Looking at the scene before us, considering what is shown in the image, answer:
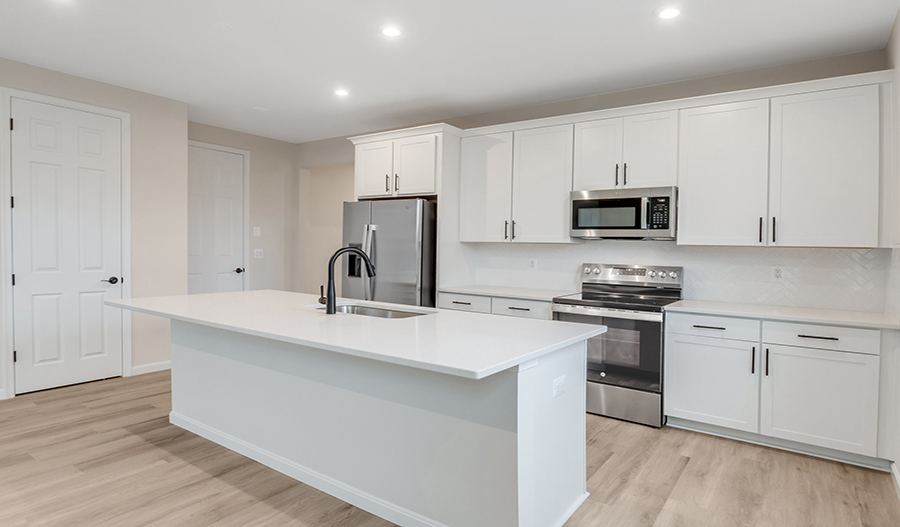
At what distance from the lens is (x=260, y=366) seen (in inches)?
102

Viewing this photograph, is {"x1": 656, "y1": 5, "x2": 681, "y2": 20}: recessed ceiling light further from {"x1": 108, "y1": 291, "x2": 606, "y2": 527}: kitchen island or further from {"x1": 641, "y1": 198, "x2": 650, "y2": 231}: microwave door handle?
{"x1": 108, "y1": 291, "x2": 606, "y2": 527}: kitchen island

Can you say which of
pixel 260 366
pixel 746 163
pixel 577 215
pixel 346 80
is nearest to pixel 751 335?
pixel 746 163

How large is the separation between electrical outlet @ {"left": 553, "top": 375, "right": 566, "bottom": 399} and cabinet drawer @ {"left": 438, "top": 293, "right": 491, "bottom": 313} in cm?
201

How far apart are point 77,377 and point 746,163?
17.3ft

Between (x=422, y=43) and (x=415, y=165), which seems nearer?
(x=422, y=43)

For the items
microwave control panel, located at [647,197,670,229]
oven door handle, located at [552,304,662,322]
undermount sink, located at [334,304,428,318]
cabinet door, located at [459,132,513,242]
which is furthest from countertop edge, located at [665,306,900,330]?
undermount sink, located at [334,304,428,318]

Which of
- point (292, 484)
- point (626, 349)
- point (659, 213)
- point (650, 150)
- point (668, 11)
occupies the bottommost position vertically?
point (292, 484)

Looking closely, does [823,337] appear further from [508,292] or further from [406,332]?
[406,332]

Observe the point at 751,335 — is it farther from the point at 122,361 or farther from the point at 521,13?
the point at 122,361

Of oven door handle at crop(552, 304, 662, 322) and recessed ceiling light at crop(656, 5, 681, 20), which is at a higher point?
recessed ceiling light at crop(656, 5, 681, 20)

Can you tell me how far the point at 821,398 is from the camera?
2797 mm

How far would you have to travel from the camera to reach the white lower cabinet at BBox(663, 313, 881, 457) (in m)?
2.69

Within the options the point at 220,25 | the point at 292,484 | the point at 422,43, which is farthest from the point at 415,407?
the point at 220,25

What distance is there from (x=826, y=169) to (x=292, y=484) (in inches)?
138
